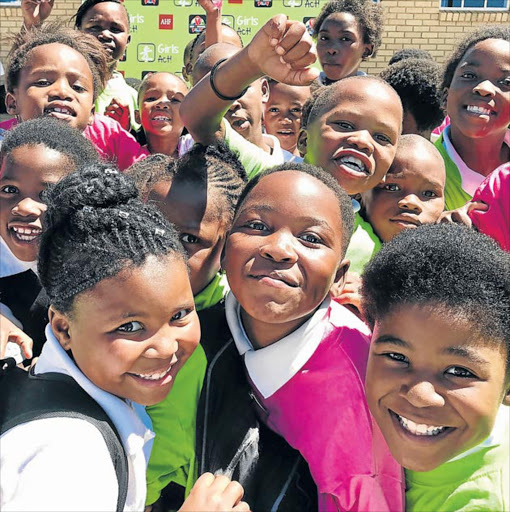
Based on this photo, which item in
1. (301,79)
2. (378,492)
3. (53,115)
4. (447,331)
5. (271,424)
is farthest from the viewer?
(53,115)

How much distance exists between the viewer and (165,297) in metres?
1.54

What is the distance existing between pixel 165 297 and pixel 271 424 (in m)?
0.51

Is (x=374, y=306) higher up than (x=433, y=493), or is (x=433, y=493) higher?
(x=374, y=306)

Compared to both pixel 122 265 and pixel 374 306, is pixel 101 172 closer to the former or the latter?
pixel 122 265

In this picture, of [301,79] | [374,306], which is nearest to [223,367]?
[374,306]

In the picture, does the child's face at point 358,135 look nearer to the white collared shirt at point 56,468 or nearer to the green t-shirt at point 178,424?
the green t-shirt at point 178,424

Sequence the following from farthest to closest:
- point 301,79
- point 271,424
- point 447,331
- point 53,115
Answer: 1. point 53,115
2. point 301,79
3. point 271,424
4. point 447,331

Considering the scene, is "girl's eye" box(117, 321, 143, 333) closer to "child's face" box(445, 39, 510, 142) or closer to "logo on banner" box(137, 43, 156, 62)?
"child's face" box(445, 39, 510, 142)

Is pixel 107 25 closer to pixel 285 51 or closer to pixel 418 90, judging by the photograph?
pixel 418 90

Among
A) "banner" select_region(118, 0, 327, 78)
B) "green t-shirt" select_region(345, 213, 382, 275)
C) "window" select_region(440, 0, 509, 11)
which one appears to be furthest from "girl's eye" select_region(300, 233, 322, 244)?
"window" select_region(440, 0, 509, 11)

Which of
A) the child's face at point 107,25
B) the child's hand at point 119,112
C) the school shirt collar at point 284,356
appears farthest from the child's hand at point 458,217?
the child's face at point 107,25

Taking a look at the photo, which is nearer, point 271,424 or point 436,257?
point 436,257

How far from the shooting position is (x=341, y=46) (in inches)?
164

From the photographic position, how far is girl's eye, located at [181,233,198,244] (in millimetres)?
2041
